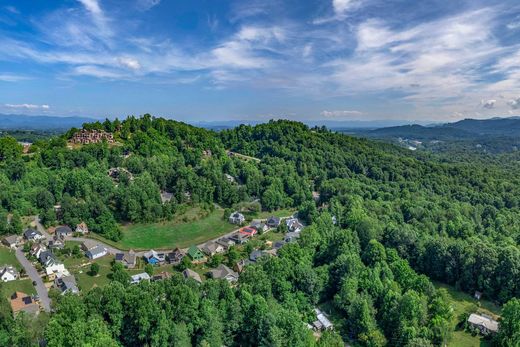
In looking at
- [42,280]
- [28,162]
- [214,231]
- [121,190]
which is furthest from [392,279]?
[28,162]

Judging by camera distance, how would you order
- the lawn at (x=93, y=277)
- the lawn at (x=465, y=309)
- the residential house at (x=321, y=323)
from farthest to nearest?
the lawn at (x=93, y=277) < the residential house at (x=321, y=323) < the lawn at (x=465, y=309)

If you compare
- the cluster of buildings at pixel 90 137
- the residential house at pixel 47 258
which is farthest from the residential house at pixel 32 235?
the cluster of buildings at pixel 90 137

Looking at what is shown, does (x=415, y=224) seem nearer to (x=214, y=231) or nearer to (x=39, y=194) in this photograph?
(x=214, y=231)

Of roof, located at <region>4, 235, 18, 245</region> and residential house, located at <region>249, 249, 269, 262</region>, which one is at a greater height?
roof, located at <region>4, 235, 18, 245</region>

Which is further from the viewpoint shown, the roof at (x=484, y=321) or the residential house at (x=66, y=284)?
the residential house at (x=66, y=284)

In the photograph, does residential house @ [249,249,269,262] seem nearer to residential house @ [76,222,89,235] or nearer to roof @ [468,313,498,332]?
roof @ [468,313,498,332]

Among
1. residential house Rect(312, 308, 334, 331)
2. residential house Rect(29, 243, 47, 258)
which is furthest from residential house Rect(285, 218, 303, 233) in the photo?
residential house Rect(29, 243, 47, 258)

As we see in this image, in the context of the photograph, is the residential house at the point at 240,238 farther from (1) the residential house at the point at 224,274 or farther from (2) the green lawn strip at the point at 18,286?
(2) the green lawn strip at the point at 18,286
